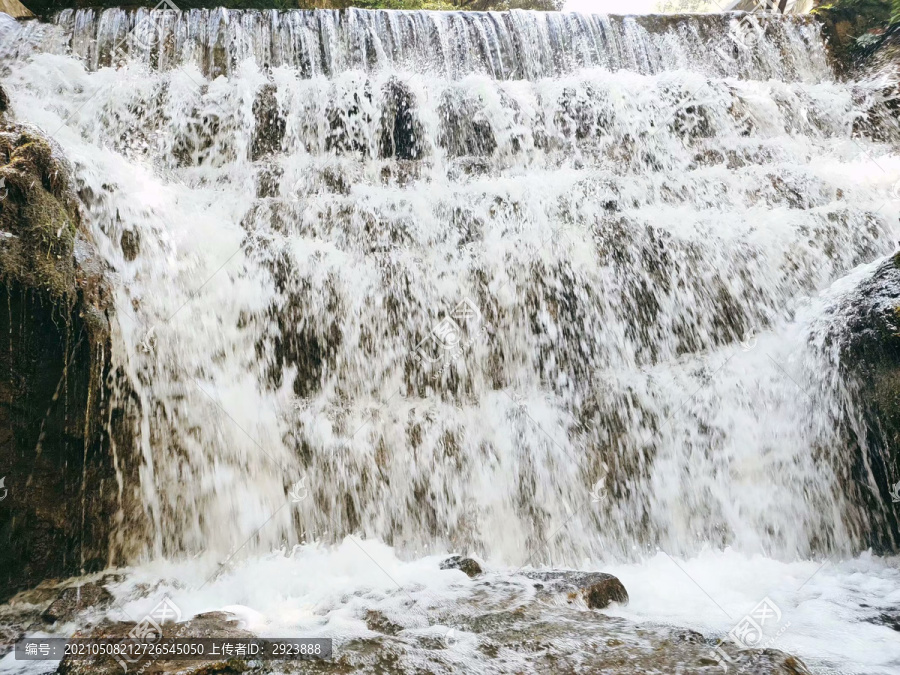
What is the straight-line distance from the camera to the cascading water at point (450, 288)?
4125 mm

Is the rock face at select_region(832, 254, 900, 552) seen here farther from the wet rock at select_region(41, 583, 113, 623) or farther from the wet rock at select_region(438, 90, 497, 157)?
the wet rock at select_region(41, 583, 113, 623)

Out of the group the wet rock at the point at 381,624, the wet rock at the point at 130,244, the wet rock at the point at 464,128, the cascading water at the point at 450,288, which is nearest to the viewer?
the wet rock at the point at 381,624

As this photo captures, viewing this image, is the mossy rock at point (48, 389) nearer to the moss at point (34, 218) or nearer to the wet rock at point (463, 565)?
the moss at point (34, 218)

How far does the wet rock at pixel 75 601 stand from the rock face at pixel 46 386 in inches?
11.5

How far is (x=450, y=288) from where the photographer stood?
5109 mm

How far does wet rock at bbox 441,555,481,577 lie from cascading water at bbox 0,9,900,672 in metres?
0.51

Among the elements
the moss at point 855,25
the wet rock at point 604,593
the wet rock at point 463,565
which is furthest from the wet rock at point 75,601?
the moss at point 855,25

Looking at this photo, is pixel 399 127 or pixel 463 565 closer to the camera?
pixel 463 565

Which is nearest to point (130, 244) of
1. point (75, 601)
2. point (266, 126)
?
point (75, 601)

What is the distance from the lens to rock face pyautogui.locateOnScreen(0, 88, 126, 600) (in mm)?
3326

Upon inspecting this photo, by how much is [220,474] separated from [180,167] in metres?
3.65

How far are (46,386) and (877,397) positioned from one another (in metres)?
5.12

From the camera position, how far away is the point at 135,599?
3.29m

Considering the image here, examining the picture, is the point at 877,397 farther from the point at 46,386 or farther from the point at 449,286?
the point at 46,386
